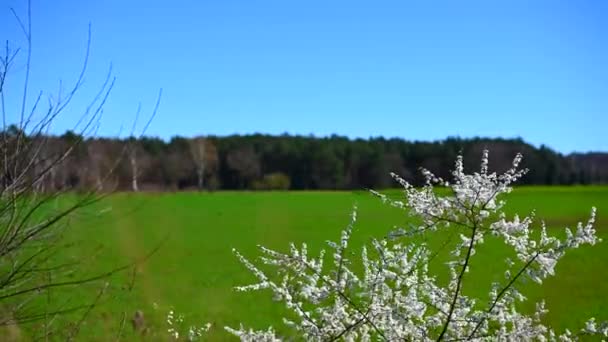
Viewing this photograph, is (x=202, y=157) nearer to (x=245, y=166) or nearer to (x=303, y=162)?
(x=245, y=166)

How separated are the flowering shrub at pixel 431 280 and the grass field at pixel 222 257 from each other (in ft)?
1.29

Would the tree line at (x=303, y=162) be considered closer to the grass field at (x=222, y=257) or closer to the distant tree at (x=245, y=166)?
the distant tree at (x=245, y=166)

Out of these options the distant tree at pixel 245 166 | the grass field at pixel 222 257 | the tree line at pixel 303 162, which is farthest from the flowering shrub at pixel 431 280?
the distant tree at pixel 245 166

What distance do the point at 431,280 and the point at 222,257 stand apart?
1749 centimetres

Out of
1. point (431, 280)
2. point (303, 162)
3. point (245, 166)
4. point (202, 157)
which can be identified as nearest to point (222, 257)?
point (431, 280)

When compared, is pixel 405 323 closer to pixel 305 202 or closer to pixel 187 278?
pixel 187 278

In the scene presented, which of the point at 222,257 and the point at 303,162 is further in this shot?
the point at 303,162

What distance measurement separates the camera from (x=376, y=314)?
314 centimetres

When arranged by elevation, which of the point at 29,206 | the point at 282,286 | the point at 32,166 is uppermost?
the point at 32,166

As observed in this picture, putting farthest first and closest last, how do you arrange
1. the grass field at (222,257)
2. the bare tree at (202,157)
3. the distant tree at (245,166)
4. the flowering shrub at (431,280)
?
the distant tree at (245,166), the bare tree at (202,157), the grass field at (222,257), the flowering shrub at (431,280)

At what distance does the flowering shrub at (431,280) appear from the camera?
2.82 metres

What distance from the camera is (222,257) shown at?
20641mm

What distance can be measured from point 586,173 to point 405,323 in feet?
251

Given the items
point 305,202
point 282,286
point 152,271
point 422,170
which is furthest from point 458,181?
point 305,202
